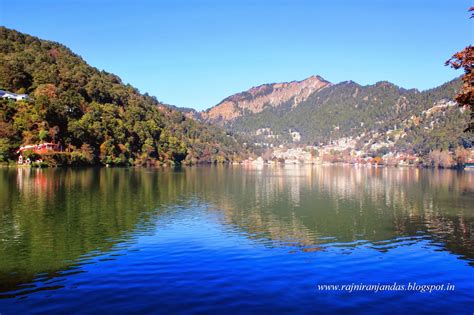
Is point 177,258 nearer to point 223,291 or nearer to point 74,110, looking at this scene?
point 223,291

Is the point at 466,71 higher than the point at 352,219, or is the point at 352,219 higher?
the point at 466,71

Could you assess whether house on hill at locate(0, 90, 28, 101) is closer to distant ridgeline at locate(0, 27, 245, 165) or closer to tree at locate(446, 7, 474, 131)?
distant ridgeline at locate(0, 27, 245, 165)

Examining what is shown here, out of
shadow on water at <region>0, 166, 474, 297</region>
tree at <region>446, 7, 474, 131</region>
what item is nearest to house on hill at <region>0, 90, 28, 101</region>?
shadow on water at <region>0, 166, 474, 297</region>

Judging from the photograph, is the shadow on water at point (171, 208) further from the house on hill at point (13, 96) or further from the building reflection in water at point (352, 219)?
the house on hill at point (13, 96)

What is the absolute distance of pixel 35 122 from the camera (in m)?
138

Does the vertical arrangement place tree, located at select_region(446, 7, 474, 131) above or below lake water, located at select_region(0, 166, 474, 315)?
above

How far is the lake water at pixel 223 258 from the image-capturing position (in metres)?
18.0

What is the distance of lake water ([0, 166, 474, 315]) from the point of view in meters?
18.0

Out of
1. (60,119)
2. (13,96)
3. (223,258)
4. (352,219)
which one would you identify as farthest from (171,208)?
(13,96)

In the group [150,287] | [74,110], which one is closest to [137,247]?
[150,287]

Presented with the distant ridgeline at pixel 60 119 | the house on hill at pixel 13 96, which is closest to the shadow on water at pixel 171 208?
the distant ridgeline at pixel 60 119

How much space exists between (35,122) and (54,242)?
122671 mm

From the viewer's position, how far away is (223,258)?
84.8 ft

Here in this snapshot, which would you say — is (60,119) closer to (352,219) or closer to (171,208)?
(171,208)
